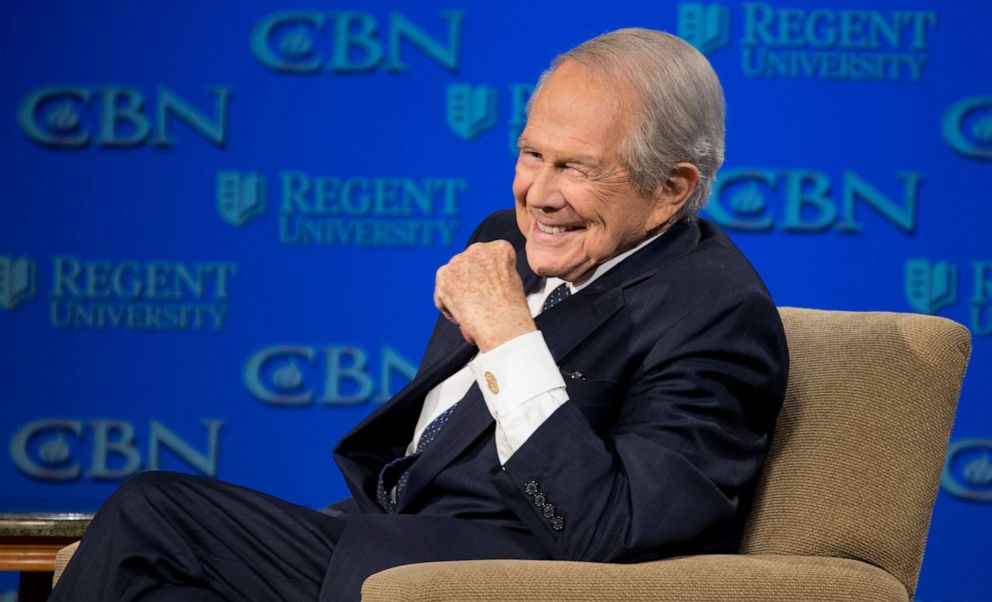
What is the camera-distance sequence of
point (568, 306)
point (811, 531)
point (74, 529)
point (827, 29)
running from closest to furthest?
point (811, 531) → point (568, 306) → point (74, 529) → point (827, 29)

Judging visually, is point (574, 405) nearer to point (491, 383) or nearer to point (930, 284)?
point (491, 383)

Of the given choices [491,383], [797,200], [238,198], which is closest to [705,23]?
[797,200]

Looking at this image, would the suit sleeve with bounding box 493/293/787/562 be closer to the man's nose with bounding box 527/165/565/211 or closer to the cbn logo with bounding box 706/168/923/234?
the man's nose with bounding box 527/165/565/211

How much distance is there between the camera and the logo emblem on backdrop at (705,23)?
138 inches

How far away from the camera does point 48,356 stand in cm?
359

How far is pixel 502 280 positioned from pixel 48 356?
7.25ft

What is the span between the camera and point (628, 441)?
1599 millimetres

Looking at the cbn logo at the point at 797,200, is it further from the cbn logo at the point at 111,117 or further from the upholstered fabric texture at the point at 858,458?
the upholstered fabric texture at the point at 858,458

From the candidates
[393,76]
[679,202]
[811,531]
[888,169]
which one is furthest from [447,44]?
[811,531]

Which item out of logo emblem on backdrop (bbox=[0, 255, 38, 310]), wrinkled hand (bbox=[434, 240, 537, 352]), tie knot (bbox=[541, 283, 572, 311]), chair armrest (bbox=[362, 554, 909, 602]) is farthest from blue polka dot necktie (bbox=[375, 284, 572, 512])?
logo emblem on backdrop (bbox=[0, 255, 38, 310])

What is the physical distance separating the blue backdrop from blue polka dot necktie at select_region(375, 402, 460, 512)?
1.67m

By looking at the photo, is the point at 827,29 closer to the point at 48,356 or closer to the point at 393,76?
the point at 393,76

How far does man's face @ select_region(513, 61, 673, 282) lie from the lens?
178 centimetres

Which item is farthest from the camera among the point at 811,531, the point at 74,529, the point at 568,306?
the point at 74,529
